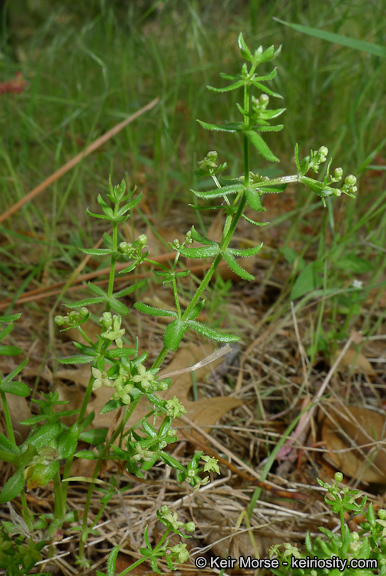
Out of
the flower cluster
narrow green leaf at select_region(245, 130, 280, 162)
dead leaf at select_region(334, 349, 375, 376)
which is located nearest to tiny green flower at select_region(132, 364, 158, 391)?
the flower cluster

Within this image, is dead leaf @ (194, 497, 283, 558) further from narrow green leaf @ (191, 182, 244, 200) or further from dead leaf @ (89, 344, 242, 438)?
narrow green leaf @ (191, 182, 244, 200)

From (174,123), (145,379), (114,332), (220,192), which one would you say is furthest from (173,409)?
(174,123)

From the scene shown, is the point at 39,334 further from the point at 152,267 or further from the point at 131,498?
the point at 131,498

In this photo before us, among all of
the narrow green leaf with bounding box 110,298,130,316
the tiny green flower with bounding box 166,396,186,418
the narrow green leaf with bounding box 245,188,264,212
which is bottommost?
the tiny green flower with bounding box 166,396,186,418

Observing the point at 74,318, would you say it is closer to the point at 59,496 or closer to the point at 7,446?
the point at 7,446

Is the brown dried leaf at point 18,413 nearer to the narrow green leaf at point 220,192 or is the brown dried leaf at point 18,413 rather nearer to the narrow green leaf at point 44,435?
the narrow green leaf at point 44,435
